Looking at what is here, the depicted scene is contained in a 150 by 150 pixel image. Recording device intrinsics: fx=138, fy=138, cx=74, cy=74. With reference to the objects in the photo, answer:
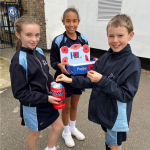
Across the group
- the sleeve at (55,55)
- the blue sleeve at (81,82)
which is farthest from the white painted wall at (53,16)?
the blue sleeve at (81,82)

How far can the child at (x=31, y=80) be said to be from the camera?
4.32 feet

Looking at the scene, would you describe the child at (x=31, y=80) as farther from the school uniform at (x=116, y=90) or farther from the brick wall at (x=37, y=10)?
the brick wall at (x=37, y=10)

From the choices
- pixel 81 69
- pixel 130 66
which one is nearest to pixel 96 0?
pixel 81 69

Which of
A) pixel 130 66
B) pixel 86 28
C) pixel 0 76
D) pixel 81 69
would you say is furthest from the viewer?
pixel 86 28

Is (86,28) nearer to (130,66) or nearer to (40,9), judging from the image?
(40,9)

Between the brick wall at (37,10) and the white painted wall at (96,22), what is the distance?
0.72ft

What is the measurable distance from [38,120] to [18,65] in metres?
0.64

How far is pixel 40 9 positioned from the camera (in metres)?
7.14

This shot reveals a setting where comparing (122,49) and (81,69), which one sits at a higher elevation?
(122,49)

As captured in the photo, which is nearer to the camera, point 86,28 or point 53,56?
point 53,56

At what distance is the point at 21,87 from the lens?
1.32 metres

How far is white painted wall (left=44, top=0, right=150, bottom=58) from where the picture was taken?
4941 mm

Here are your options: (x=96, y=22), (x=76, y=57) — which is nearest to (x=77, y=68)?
(x=76, y=57)

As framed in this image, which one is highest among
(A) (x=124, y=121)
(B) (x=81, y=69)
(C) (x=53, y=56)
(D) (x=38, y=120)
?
(C) (x=53, y=56)
